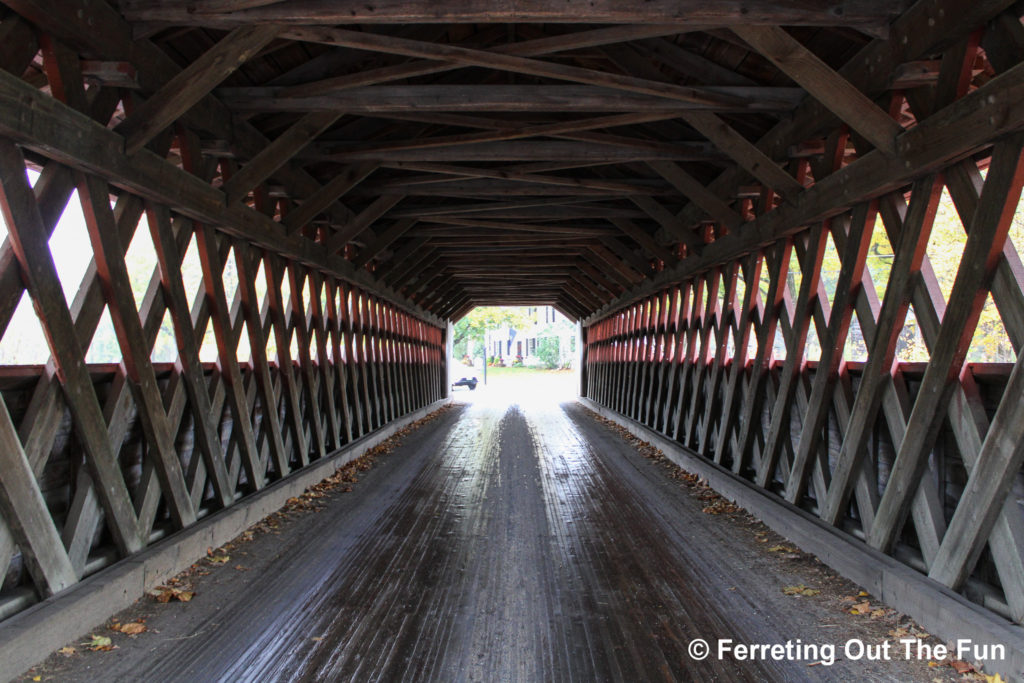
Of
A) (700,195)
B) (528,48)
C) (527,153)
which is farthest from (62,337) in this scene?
(700,195)

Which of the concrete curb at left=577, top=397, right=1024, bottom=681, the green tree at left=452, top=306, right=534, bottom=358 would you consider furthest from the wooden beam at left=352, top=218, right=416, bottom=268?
the green tree at left=452, top=306, right=534, bottom=358

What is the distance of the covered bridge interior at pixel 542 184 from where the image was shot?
3.49 m

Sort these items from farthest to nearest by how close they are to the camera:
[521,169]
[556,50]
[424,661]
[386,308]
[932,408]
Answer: [386,308], [521,169], [556,50], [932,408], [424,661]

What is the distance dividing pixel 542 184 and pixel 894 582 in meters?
6.66

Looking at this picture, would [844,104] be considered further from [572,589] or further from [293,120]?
[293,120]

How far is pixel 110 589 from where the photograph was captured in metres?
3.88

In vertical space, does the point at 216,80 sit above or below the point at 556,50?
below

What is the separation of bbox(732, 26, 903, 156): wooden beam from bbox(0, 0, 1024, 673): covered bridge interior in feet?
0.06

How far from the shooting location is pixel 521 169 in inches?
340

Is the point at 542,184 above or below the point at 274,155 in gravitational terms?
above

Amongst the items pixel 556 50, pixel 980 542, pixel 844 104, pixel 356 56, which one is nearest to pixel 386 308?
pixel 356 56

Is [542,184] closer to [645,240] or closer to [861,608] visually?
[645,240]

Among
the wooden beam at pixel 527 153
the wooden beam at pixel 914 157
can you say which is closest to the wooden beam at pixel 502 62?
the wooden beam at pixel 914 157

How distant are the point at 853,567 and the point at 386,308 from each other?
35.7ft
